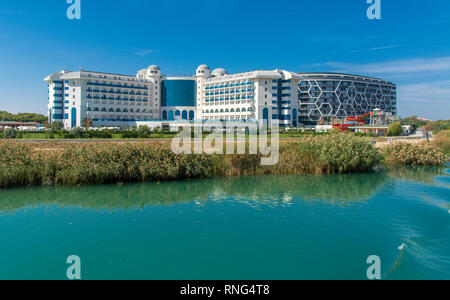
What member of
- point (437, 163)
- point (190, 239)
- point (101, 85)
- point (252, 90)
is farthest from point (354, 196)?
point (101, 85)

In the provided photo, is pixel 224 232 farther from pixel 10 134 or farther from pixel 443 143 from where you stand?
pixel 10 134

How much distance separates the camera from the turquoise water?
8.97 m

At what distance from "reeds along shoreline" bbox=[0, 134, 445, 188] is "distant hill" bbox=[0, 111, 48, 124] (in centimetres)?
9642

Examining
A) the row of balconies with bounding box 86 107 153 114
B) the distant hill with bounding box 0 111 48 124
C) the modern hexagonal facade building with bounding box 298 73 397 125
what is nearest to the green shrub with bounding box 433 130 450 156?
the modern hexagonal facade building with bounding box 298 73 397 125

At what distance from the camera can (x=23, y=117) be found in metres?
109

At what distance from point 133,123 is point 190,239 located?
80.4 meters

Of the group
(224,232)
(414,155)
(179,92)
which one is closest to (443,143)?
(414,155)

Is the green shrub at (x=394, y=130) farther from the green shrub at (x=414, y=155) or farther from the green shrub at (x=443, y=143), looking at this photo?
the green shrub at (x=414, y=155)

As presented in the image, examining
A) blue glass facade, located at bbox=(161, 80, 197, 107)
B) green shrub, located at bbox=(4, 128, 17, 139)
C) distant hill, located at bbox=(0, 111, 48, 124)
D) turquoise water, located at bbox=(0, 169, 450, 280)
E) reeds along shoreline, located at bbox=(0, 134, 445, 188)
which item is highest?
blue glass facade, located at bbox=(161, 80, 197, 107)

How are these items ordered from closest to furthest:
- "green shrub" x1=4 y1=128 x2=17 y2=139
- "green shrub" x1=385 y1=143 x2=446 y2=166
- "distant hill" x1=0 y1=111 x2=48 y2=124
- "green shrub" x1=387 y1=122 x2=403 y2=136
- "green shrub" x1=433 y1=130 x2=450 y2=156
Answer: "green shrub" x1=385 y1=143 x2=446 y2=166, "green shrub" x1=433 y1=130 x2=450 y2=156, "green shrub" x1=4 y1=128 x2=17 y2=139, "green shrub" x1=387 y1=122 x2=403 y2=136, "distant hill" x1=0 y1=111 x2=48 y2=124

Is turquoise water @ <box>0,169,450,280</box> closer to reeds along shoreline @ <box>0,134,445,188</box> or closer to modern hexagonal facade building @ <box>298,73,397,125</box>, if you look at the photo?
reeds along shoreline @ <box>0,134,445,188</box>

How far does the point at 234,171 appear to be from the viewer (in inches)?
933

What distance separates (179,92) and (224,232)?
289 ft
